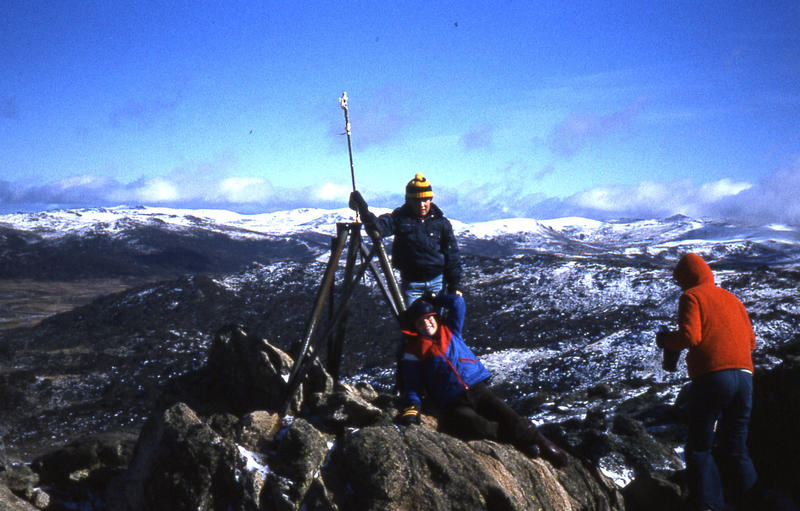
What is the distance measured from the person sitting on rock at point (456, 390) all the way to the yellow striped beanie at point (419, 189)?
171 centimetres

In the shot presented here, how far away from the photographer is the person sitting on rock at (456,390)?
5539 mm

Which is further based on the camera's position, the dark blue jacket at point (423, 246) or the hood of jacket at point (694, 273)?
A: the dark blue jacket at point (423, 246)

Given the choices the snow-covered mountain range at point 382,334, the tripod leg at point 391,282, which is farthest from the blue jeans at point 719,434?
the snow-covered mountain range at point 382,334

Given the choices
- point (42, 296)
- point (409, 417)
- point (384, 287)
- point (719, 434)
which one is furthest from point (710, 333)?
point (42, 296)

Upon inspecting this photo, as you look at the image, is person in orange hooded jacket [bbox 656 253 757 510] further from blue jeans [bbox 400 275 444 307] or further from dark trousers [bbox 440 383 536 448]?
blue jeans [bbox 400 275 444 307]

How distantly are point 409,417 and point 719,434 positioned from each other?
3.11m

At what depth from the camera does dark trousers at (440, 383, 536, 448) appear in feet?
18.0

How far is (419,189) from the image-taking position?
269 inches

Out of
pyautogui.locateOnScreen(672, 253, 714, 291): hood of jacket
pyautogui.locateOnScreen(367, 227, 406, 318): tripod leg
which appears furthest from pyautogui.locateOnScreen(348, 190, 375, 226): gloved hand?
pyautogui.locateOnScreen(672, 253, 714, 291): hood of jacket

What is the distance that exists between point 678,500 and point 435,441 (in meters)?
3.04

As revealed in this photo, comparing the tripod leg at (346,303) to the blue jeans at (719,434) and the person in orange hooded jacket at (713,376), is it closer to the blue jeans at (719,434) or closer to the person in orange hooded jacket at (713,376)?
the person in orange hooded jacket at (713,376)

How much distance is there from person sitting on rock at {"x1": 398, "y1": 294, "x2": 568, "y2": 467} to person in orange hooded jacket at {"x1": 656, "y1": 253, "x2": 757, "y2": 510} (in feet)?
4.43

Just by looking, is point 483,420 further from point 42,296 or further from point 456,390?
point 42,296

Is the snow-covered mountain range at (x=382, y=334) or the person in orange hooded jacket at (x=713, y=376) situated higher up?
the person in orange hooded jacket at (x=713, y=376)
